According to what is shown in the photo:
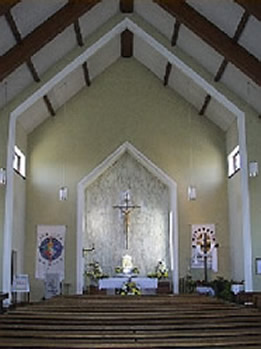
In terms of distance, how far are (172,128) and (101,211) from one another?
9.68 feet

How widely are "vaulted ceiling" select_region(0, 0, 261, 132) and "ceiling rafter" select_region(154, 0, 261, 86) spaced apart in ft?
0.06

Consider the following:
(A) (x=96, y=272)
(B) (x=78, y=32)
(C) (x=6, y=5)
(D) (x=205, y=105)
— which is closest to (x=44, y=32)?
(B) (x=78, y=32)

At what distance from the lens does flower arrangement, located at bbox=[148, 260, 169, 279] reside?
13.7 meters

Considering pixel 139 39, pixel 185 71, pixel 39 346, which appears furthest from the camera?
pixel 139 39

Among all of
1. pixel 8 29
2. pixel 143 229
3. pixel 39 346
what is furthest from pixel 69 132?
pixel 39 346

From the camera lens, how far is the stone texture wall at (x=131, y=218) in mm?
14133

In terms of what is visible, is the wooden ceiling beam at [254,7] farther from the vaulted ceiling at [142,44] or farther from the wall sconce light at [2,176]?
the wall sconce light at [2,176]

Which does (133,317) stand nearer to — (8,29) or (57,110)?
(8,29)

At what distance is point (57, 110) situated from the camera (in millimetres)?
14141

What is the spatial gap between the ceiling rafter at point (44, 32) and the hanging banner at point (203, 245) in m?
6.20

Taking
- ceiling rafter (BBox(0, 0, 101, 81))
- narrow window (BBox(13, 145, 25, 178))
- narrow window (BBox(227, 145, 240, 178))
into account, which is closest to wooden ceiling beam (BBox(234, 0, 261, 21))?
ceiling rafter (BBox(0, 0, 101, 81))

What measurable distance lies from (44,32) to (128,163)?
5.28 metres

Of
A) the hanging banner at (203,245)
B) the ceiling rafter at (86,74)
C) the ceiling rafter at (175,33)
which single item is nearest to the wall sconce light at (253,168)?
the hanging banner at (203,245)

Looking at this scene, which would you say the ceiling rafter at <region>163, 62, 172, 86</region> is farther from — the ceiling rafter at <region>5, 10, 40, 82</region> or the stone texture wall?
the ceiling rafter at <region>5, 10, 40, 82</region>
